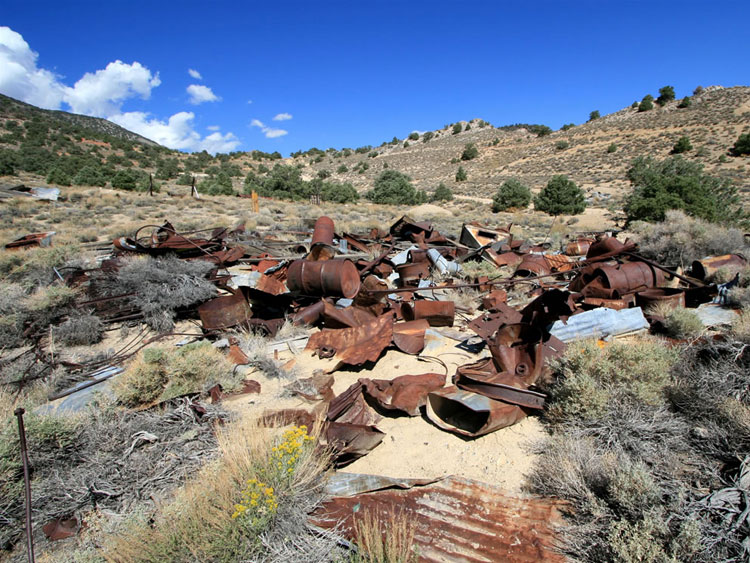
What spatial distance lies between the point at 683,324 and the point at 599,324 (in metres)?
0.91

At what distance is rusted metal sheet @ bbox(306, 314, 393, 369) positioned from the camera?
15.0ft

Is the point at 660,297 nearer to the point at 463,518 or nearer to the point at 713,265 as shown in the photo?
the point at 713,265

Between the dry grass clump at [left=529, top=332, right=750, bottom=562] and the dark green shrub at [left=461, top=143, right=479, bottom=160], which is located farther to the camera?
the dark green shrub at [left=461, top=143, right=479, bottom=160]

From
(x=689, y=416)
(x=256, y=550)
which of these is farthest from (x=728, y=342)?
(x=256, y=550)

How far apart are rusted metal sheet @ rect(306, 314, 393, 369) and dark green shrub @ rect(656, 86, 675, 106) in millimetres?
63560

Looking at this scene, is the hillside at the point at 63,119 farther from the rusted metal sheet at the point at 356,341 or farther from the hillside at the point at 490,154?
the rusted metal sheet at the point at 356,341

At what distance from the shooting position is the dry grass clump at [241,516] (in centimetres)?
195

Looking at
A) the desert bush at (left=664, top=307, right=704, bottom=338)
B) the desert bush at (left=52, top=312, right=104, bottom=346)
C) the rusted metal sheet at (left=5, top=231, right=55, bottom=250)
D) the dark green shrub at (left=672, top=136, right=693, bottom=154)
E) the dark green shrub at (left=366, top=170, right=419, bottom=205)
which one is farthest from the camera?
the dark green shrub at (left=672, top=136, right=693, bottom=154)

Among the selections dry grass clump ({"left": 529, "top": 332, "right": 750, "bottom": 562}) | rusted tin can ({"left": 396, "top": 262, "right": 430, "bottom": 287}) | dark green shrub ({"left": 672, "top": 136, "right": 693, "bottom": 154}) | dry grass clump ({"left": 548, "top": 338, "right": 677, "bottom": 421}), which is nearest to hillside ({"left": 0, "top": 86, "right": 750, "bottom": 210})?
dark green shrub ({"left": 672, "top": 136, "right": 693, "bottom": 154})

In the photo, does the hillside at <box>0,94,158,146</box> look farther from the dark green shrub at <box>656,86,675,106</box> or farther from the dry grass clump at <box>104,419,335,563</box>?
the dark green shrub at <box>656,86,675,106</box>

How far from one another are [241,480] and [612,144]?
4739cm

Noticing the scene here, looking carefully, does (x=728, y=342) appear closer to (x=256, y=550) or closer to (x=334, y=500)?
(x=334, y=500)

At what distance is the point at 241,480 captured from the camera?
2.33 meters

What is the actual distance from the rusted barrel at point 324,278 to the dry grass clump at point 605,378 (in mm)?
3125
